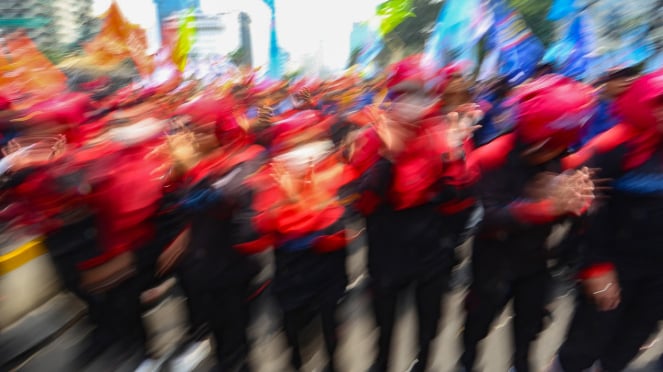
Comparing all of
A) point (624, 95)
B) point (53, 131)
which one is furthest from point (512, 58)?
point (53, 131)

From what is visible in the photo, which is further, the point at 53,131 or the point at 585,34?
the point at 585,34

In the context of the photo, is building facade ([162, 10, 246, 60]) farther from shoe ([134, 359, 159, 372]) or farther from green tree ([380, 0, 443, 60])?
shoe ([134, 359, 159, 372])

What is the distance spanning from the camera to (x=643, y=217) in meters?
2.04

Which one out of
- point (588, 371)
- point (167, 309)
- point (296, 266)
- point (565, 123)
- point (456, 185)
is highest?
point (565, 123)

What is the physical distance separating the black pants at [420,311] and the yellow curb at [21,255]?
54.3 inches

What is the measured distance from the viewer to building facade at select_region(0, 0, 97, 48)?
169 inches

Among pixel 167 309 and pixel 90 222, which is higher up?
pixel 90 222

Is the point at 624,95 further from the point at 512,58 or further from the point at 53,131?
the point at 53,131

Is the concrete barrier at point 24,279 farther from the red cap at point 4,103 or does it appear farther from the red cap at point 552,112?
the red cap at point 552,112

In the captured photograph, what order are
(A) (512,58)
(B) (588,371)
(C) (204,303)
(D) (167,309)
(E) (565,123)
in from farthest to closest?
(A) (512,58) → (D) (167,309) → (B) (588,371) → (C) (204,303) → (E) (565,123)

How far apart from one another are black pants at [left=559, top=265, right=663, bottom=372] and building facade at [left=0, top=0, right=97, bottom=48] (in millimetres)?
4433

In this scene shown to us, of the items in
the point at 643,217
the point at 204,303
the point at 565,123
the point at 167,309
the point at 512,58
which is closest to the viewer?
the point at 565,123

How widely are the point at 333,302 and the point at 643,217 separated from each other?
1.32 m

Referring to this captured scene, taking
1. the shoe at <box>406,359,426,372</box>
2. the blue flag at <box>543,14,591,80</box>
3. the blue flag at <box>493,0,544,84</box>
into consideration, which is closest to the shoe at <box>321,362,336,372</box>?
the shoe at <box>406,359,426,372</box>
